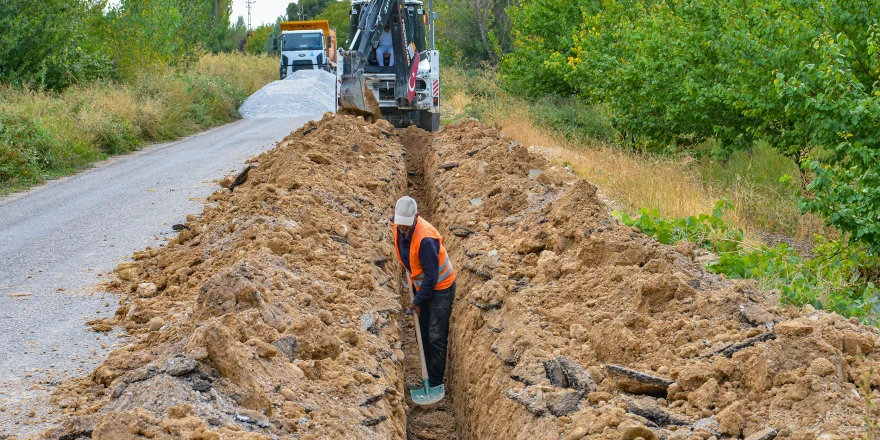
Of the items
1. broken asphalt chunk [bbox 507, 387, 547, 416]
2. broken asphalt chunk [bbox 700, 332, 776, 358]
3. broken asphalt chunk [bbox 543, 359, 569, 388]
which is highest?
broken asphalt chunk [bbox 700, 332, 776, 358]

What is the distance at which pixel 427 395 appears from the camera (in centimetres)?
706

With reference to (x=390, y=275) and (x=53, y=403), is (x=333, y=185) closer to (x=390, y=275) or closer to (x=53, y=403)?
(x=390, y=275)

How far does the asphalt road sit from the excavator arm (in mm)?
2618

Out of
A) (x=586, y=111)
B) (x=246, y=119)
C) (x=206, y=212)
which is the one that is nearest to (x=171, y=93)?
(x=246, y=119)

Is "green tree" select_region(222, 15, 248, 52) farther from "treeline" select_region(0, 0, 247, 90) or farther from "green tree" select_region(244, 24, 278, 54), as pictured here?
"treeline" select_region(0, 0, 247, 90)

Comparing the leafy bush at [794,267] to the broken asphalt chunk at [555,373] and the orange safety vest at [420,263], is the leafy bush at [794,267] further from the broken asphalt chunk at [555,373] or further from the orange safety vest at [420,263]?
the orange safety vest at [420,263]

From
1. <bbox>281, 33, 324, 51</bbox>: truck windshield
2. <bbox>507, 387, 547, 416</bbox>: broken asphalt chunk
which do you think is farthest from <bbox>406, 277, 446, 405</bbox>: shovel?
<bbox>281, 33, 324, 51</bbox>: truck windshield

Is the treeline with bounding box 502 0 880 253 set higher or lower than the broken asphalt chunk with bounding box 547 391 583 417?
higher

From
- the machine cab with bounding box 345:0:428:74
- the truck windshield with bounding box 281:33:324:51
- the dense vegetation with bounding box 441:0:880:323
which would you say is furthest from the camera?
the truck windshield with bounding box 281:33:324:51

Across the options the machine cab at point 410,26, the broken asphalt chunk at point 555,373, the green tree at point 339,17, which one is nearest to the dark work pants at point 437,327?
the broken asphalt chunk at point 555,373

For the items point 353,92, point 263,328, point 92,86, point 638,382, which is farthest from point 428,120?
point 638,382

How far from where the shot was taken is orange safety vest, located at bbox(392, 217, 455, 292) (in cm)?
682

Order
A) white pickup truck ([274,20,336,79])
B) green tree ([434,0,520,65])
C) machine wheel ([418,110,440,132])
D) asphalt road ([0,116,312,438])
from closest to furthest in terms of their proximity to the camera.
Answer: asphalt road ([0,116,312,438])
machine wheel ([418,110,440,132])
green tree ([434,0,520,65])
white pickup truck ([274,20,336,79])

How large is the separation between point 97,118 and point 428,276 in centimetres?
1376
